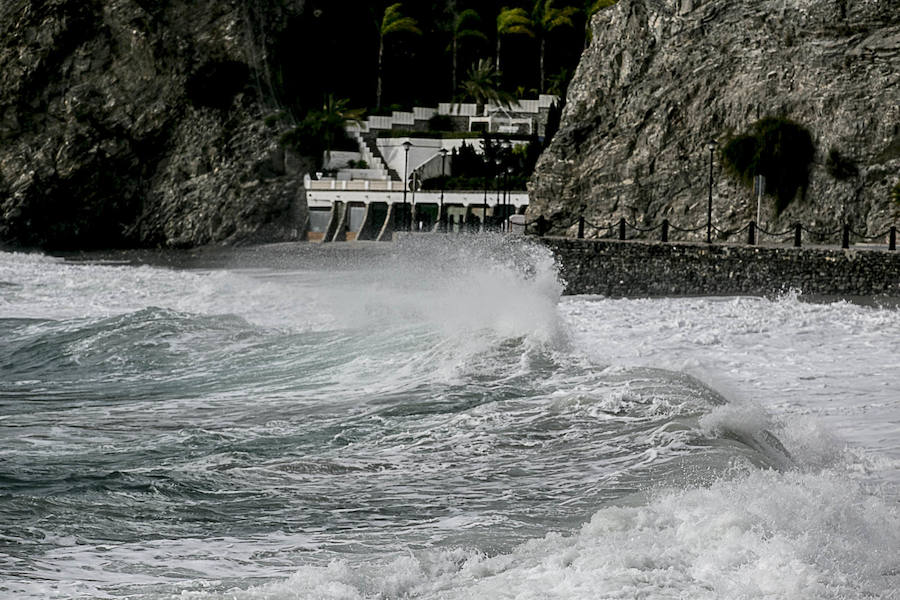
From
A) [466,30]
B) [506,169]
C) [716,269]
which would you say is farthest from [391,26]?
[716,269]

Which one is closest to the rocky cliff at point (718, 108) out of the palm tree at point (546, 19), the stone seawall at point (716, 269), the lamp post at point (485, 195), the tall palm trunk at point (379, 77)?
the stone seawall at point (716, 269)

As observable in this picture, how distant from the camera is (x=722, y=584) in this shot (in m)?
6.43

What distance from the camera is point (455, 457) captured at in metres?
10.3

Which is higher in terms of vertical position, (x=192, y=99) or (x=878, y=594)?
(x=192, y=99)

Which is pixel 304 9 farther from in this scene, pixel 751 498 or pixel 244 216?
pixel 751 498

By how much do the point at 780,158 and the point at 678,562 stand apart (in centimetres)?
3154

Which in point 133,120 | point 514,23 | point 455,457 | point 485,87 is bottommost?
point 455,457

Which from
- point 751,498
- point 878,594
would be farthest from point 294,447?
point 878,594

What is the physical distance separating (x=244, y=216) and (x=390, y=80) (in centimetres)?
1583

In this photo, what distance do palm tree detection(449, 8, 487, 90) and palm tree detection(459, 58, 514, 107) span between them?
2.23 m

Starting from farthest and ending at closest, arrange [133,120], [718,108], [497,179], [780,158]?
[133,120] → [497,179] → [718,108] → [780,158]

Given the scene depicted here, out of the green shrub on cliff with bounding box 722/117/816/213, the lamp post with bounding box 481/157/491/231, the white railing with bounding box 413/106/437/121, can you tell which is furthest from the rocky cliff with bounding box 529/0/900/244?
the white railing with bounding box 413/106/437/121

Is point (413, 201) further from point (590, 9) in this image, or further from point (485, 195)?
point (590, 9)

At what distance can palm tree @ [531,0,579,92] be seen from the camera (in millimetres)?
71312
